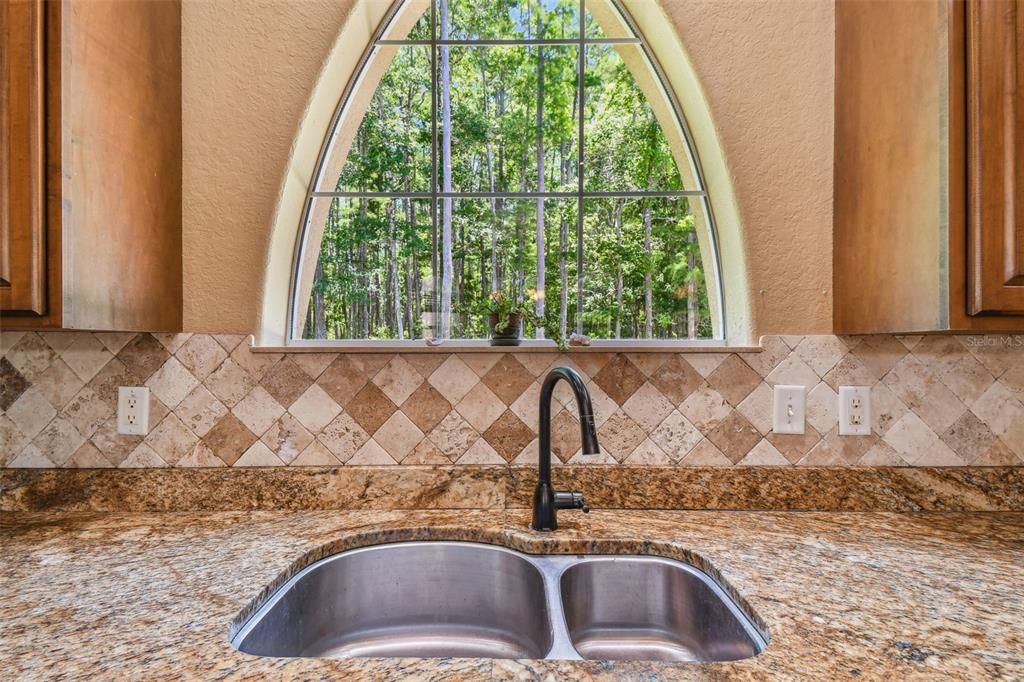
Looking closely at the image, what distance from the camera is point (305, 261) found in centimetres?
169

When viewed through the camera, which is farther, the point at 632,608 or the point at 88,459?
the point at 88,459

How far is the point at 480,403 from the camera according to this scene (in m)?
1.46

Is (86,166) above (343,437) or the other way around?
above

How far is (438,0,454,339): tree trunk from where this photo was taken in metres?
1.68

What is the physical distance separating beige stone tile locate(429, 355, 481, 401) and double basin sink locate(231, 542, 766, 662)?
1.30 ft


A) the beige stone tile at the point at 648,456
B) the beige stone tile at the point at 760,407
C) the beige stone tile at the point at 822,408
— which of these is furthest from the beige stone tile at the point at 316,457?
the beige stone tile at the point at 822,408

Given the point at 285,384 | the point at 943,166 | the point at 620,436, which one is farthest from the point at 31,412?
the point at 943,166

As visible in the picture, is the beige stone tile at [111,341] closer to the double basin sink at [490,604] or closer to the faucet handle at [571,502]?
the double basin sink at [490,604]

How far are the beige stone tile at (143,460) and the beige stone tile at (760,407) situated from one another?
159 cm

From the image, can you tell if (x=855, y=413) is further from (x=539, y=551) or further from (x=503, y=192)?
(x=503, y=192)

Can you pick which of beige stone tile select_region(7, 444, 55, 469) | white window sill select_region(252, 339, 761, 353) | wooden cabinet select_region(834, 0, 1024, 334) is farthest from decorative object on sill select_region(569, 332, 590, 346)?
beige stone tile select_region(7, 444, 55, 469)

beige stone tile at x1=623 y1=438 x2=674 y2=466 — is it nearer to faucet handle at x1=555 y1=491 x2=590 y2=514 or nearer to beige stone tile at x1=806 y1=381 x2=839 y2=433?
faucet handle at x1=555 y1=491 x2=590 y2=514

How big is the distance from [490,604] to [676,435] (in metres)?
0.65

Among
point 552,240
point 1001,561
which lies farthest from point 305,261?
point 1001,561
